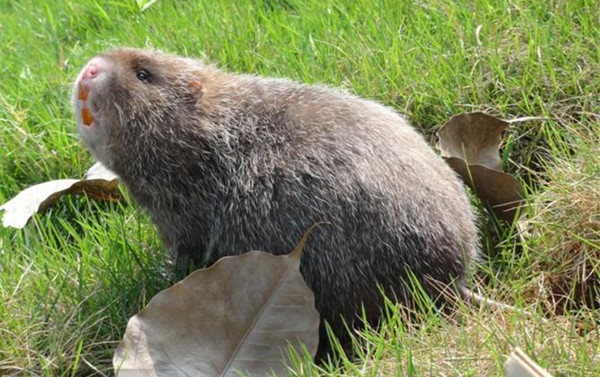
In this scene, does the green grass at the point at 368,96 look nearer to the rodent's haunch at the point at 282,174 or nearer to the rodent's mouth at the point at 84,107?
the rodent's haunch at the point at 282,174

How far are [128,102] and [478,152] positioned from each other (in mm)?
1307

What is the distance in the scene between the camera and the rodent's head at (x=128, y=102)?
11.8 feet

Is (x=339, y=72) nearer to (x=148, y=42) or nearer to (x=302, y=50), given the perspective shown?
(x=302, y=50)

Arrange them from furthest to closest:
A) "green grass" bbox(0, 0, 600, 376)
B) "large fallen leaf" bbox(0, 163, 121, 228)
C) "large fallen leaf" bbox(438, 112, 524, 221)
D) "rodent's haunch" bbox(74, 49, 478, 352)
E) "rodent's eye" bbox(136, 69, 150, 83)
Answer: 1. "large fallen leaf" bbox(0, 163, 121, 228)
2. "rodent's eye" bbox(136, 69, 150, 83)
3. "large fallen leaf" bbox(438, 112, 524, 221)
4. "rodent's haunch" bbox(74, 49, 478, 352)
5. "green grass" bbox(0, 0, 600, 376)

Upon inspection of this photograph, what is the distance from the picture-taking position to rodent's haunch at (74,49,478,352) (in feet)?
10.5

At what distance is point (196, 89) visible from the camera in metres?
3.69

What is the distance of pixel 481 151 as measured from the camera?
150 inches

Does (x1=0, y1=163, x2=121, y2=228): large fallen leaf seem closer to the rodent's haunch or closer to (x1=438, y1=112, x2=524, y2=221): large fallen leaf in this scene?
the rodent's haunch

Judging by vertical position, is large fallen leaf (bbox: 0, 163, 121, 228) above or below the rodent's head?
below

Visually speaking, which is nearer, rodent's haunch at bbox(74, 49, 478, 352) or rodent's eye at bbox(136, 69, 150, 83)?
rodent's haunch at bbox(74, 49, 478, 352)

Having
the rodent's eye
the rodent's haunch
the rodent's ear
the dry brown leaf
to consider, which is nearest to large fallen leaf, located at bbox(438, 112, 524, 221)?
the dry brown leaf

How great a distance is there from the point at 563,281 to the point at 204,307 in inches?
46.2

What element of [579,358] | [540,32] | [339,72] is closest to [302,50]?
[339,72]

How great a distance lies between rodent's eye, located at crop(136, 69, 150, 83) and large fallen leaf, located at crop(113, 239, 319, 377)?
36.5 inches
